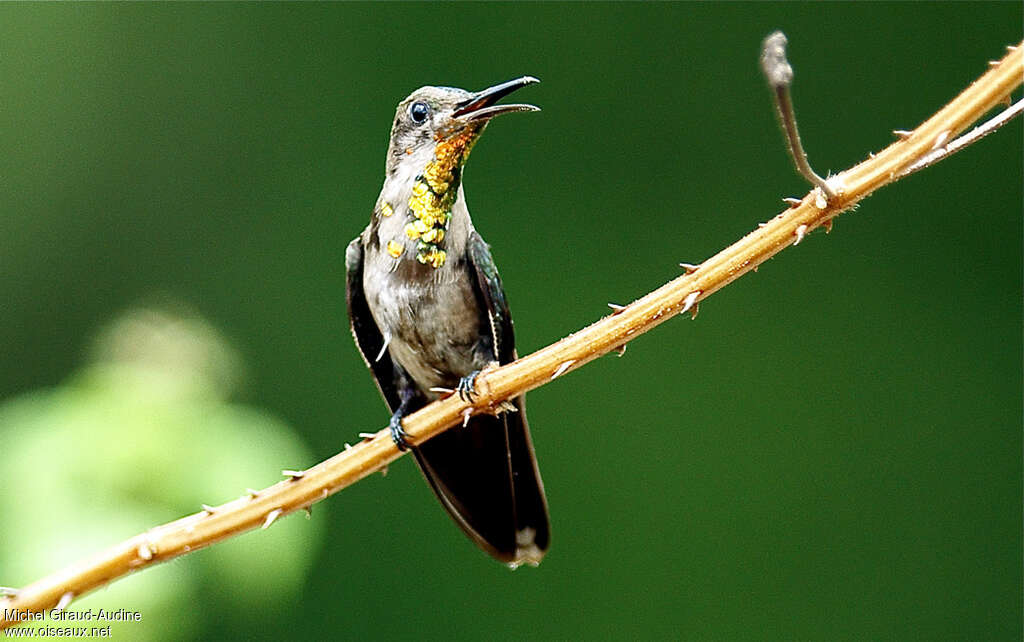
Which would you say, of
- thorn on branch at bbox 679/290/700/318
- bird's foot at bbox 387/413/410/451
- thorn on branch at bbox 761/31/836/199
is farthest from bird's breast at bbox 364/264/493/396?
thorn on branch at bbox 761/31/836/199

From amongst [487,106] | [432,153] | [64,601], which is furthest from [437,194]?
[64,601]

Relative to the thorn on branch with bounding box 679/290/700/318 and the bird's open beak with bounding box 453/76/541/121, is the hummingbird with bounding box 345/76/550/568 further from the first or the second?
the thorn on branch with bounding box 679/290/700/318

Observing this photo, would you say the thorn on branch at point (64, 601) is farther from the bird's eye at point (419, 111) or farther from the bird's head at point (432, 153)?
the bird's eye at point (419, 111)

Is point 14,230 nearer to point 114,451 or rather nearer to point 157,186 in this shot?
point 157,186

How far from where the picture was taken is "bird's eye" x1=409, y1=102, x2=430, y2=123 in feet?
5.82

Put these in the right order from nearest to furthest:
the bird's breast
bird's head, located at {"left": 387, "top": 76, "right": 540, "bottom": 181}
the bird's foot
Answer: the bird's foot → bird's head, located at {"left": 387, "top": 76, "right": 540, "bottom": 181} → the bird's breast

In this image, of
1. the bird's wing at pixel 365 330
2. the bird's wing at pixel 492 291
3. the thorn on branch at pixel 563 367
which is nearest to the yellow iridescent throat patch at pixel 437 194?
the bird's wing at pixel 492 291

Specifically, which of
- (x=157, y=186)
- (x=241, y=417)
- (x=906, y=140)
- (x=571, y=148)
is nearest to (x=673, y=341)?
(x=571, y=148)

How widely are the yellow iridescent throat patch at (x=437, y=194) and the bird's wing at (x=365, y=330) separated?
0.21 m

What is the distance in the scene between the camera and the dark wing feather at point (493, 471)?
1816 millimetres

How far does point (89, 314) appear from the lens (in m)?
4.53

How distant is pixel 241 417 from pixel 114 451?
0.23m

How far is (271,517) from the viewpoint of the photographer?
1.16 m

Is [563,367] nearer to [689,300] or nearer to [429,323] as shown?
[689,300]
